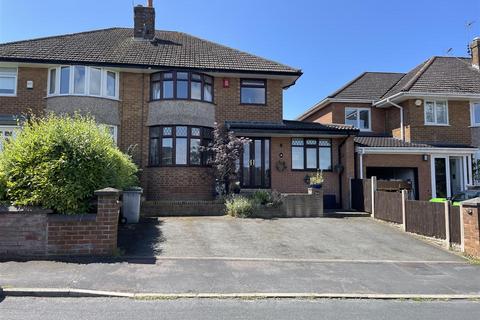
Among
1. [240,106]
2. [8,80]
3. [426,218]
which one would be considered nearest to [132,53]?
[8,80]

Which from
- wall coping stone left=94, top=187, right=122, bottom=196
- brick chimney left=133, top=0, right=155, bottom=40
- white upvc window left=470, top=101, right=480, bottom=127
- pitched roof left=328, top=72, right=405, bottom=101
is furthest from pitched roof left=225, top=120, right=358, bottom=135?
wall coping stone left=94, top=187, right=122, bottom=196

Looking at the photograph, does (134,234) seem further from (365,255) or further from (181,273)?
(365,255)

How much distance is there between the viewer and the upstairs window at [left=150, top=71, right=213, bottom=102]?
1644cm

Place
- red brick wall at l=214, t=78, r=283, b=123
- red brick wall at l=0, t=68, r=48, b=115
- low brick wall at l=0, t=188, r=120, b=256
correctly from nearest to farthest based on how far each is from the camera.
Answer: low brick wall at l=0, t=188, r=120, b=256 → red brick wall at l=0, t=68, r=48, b=115 → red brick wall at l=214, t=78, r=283, b=123

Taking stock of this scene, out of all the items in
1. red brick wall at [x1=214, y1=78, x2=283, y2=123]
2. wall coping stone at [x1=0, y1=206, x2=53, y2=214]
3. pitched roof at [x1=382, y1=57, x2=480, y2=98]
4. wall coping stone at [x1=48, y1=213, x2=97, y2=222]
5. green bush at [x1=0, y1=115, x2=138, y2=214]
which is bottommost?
wall coping stone at [x1=48, y1=213, x2=97, y2=222]

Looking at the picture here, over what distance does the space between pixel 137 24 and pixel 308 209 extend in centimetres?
1262

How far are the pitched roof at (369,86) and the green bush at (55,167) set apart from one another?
51.9 feet

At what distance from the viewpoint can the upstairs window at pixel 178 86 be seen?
16438 mm

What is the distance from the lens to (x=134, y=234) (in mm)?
10250

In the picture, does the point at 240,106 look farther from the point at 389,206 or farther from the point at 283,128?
the point at 389,206

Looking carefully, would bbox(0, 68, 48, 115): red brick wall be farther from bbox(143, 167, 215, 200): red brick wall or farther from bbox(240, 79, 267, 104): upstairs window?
bbox(240, 79, 267, 104): upstairs window

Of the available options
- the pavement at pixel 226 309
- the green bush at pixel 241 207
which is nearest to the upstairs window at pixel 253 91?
the green bush at pixel 241 207

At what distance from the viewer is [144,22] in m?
19.5

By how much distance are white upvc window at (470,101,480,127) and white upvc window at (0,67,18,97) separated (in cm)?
2125
